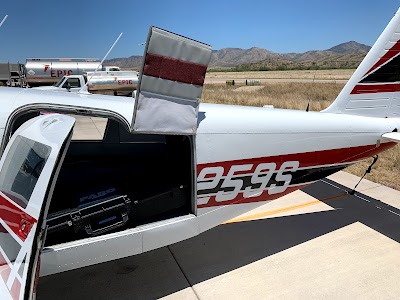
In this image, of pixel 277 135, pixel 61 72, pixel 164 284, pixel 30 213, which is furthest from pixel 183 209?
pixel 61 72

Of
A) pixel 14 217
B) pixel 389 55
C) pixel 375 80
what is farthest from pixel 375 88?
pixel 14 217

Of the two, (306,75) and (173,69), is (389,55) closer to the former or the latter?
(173,69)

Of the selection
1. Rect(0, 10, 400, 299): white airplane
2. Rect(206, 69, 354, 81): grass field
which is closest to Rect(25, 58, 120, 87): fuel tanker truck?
Rect(0, 10, 400, 299): white airplane

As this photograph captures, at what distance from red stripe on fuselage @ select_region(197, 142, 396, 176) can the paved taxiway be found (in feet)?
3.88

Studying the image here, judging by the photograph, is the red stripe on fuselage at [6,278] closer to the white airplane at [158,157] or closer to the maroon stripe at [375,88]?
the white airplane at [158,157]

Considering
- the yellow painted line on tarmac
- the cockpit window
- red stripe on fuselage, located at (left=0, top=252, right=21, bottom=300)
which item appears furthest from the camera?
the yellow painted line on tarmac

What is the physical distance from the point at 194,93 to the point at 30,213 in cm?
172

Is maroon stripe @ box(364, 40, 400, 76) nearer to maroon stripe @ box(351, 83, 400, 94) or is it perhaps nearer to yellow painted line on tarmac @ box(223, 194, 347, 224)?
maroon stripe @ box(351, 83, 400, 94)

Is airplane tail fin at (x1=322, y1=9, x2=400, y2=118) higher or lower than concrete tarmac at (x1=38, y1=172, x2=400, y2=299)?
higher

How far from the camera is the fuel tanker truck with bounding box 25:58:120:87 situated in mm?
33375

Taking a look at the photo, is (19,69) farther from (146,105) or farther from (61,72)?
(146,105)

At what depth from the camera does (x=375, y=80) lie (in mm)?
5215

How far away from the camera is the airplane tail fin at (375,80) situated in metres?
5.08

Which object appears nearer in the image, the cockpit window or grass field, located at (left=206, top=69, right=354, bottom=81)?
the cockpit window
